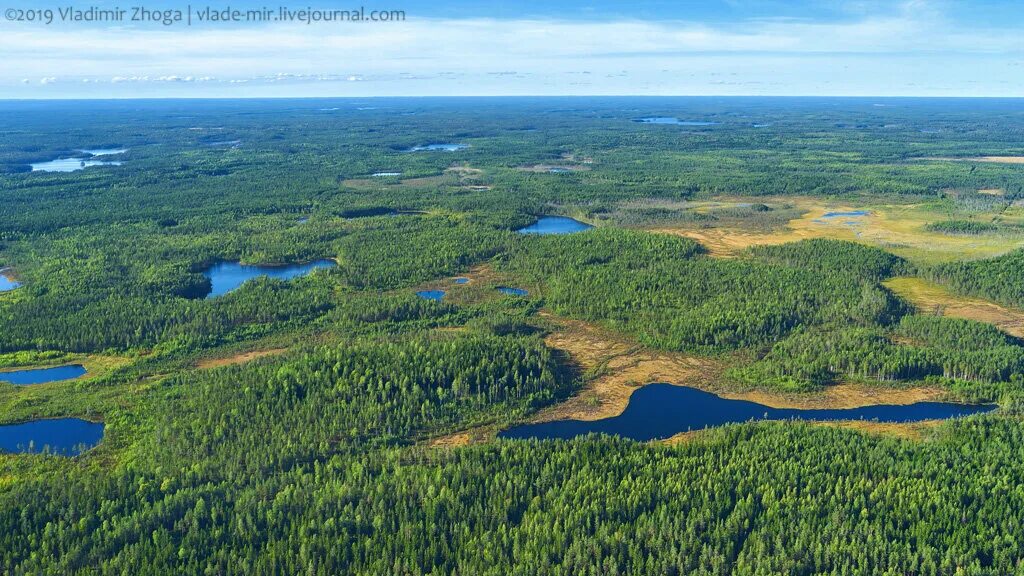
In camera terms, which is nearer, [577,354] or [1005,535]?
[1005,535]

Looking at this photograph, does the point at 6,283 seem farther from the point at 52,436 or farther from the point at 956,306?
the point at 956,306

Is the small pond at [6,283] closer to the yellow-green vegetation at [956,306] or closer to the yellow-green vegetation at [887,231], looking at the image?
the yellow-green vegetation at [887,231]

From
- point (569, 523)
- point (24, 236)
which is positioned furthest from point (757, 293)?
point (24, 236)

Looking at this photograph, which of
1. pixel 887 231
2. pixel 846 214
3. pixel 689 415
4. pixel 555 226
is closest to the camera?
pixel 689 415

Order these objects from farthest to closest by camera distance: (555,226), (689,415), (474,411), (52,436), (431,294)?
(555,226) < (431,294) < (689,415) < (474,411) < (52,436)

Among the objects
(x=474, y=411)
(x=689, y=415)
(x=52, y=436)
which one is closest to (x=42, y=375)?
(x=52, y=436)

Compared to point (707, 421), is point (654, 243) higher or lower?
higher

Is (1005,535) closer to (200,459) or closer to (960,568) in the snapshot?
(960,568)

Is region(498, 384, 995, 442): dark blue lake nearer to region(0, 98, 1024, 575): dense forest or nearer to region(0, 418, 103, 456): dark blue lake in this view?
region(0, 98, 1024, 575): dense forest
